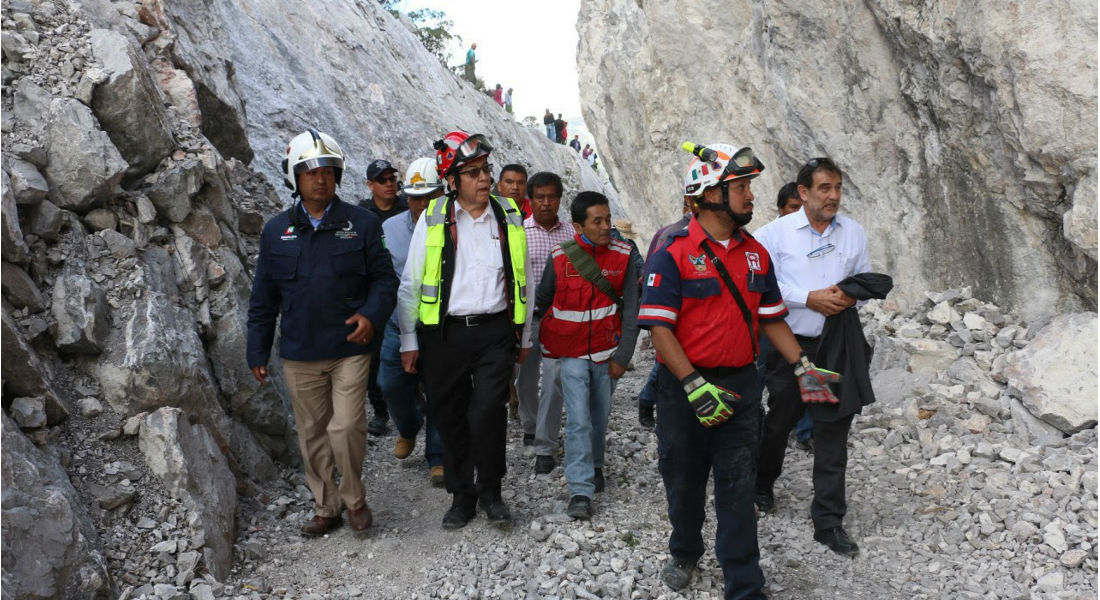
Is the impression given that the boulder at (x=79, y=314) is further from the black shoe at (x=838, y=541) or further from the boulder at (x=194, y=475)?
the black shoe at (x=838, y=541)

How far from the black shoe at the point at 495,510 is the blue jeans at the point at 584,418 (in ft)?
1.52

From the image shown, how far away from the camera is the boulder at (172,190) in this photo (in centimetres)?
616

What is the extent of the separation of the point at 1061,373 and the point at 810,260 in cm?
225

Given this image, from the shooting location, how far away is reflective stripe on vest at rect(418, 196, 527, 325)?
4852 mm

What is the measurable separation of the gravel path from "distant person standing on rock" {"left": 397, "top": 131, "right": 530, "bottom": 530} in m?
0.44

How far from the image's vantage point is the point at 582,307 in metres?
5.45

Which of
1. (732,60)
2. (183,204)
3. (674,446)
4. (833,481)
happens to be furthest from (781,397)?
(732,60)

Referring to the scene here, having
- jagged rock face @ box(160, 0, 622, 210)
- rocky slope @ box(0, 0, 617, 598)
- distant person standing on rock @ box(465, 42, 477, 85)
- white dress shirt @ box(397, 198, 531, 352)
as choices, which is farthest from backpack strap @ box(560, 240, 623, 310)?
distant person standing on rock @ box(465, 42, 477, 85)

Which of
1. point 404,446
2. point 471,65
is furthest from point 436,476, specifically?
point 471,65

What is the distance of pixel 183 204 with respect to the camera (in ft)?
20.5

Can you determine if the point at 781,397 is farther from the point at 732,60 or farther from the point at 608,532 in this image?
the point at 732,60

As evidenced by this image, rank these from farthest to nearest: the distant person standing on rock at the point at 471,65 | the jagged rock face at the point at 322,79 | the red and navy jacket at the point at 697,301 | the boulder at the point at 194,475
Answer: the distant person standing on rock at the point at 471,65
the jagged rock face at the point at 322,79
the boulder at the point at 194,475
the red and navy jacket at the point at 697,301

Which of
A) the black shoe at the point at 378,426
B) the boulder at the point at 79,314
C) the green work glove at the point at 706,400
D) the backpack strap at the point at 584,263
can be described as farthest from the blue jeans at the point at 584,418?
the boulder at the point at 79,314

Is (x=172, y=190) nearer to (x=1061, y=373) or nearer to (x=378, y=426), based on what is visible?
(x=378, y=426)
